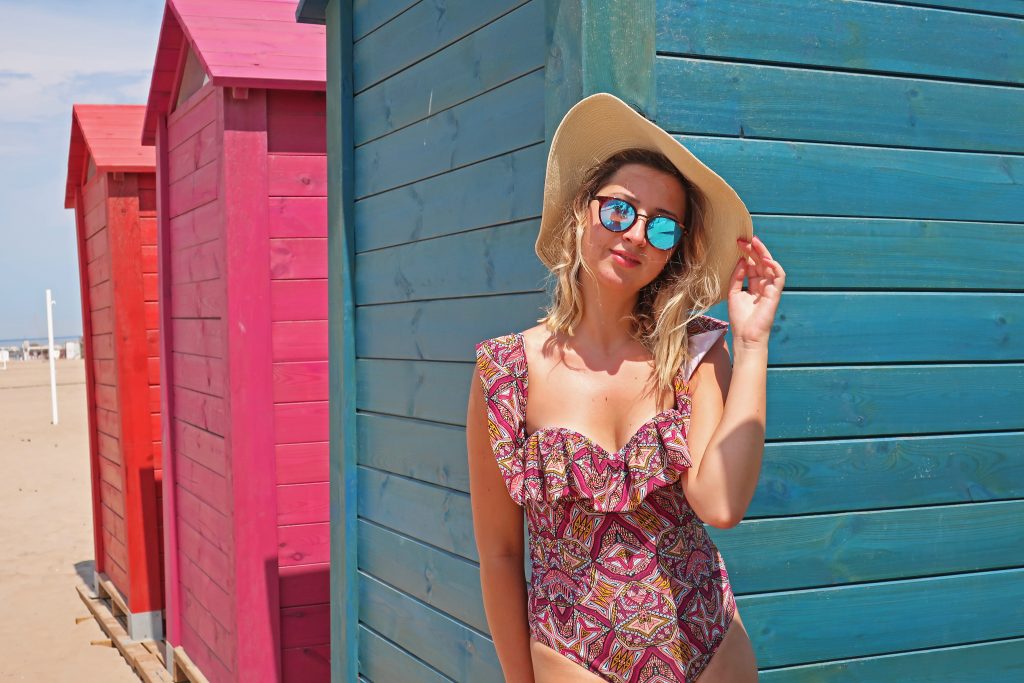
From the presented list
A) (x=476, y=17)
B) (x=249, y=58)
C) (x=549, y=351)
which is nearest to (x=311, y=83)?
(x=249, y=58)

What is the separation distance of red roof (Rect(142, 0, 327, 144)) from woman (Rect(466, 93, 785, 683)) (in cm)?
302

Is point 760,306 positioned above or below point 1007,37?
below

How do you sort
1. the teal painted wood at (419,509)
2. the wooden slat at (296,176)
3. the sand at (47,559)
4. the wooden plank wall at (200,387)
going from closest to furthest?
the teal painted wood at (419,509) < the wooden slat at (296,176) < the wooden plank wall at (200,387) < the sand at (47,559)

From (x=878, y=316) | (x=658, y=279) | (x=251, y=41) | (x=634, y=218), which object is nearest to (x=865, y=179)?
(x=878, y=316)

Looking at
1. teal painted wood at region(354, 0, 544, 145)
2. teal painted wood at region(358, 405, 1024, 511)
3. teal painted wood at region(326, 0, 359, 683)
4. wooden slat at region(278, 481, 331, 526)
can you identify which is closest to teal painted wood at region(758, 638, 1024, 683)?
teal painted wood at region(358, 405, 1024, 511)

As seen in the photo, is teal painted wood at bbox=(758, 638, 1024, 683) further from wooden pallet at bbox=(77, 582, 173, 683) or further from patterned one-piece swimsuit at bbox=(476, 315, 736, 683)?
wooden pallet at bbox=(77, 582, 173, 683)

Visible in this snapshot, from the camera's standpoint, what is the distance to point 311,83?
5238 millimetres

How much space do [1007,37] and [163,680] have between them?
230 inches

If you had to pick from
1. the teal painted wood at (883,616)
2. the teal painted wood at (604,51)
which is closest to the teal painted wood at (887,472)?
the teal painted wood at (883,616)

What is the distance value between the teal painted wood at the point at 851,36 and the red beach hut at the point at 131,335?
229 inches

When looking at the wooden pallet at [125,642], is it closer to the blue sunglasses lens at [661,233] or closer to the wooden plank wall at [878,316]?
the wooden plank wall at [878,316]

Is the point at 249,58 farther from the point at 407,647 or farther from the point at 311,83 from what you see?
the point at 407,647

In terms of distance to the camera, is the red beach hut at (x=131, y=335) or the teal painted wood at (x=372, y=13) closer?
the teal painted wood at (x=372, y=13)

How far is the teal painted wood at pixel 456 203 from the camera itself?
2.86 metres
